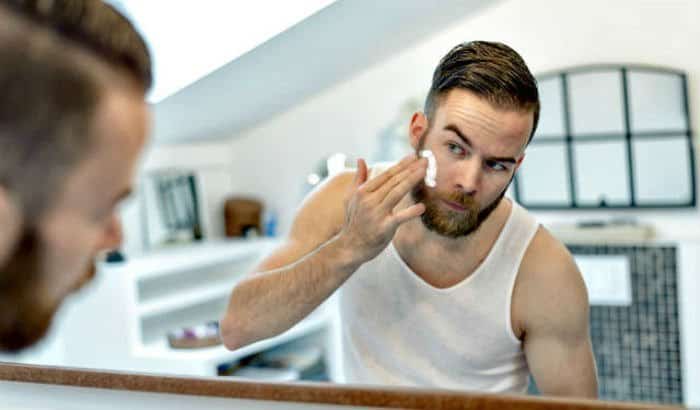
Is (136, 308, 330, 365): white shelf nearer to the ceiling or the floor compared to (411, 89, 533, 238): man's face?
nearer to the floor

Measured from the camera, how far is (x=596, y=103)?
0.85 m

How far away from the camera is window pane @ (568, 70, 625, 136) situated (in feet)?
2.65

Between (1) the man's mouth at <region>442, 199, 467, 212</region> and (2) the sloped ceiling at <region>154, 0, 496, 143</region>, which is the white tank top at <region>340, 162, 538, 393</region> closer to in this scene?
(1) the man's mouth at <region>442, 199, 467, 212</region>

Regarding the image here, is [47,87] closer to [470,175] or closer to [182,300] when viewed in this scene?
[470,175]

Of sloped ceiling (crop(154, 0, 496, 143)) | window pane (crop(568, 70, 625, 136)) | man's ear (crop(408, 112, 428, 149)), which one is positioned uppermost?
sloped ceiling (crop(154, 0, 496, 143))

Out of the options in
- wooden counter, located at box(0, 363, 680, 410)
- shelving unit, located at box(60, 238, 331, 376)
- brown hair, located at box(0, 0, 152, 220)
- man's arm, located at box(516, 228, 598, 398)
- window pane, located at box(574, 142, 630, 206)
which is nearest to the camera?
brown hair, located at box(0, 0, 152, 220)

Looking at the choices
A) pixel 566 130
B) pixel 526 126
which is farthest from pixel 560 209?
pixel 526 126

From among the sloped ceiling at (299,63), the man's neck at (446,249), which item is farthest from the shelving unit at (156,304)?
the man's neck at (446,249)

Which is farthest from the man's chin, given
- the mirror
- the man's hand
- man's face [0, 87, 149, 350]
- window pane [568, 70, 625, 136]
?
window pane [568, 70, 625, 136]

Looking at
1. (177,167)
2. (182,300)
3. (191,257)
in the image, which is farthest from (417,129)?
(177,167)

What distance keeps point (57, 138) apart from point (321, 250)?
1.33 feet

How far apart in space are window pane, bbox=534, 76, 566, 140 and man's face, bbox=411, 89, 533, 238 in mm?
79

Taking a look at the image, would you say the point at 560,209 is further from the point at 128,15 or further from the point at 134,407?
the point at 128,15

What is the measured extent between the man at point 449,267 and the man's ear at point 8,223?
37 cm
